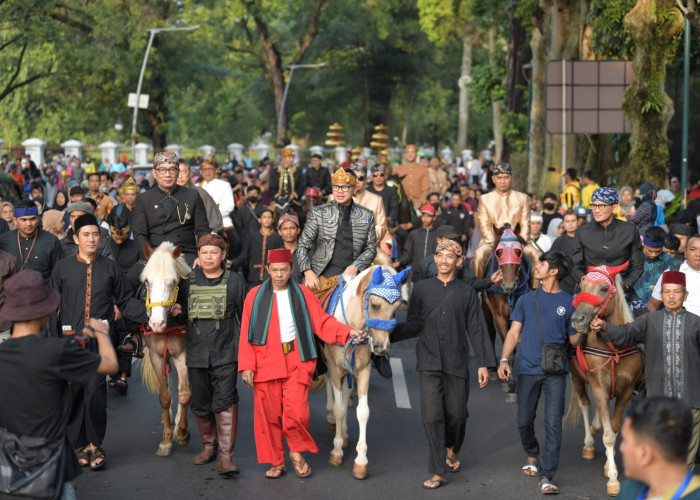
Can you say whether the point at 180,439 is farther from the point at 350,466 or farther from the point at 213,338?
the point at 350,466

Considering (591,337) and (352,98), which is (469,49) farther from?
(591,337)

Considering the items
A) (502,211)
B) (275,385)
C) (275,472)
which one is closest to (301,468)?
(275,472)

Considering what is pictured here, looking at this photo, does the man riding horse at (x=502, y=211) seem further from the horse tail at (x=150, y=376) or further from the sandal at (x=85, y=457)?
the sandal at (x=85, y=457)

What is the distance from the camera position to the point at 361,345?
9398 millimetres

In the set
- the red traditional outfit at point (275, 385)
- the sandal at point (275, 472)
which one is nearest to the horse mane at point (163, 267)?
the red traditional outfit at point (275, 385)

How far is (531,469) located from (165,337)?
10.9 feet

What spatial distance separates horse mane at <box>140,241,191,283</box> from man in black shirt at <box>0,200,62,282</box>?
1.58 metres

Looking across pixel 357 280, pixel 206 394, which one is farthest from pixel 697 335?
pixel 206 394

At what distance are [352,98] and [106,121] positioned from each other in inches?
571

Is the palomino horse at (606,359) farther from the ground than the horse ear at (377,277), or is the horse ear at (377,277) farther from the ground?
the horse ear at (377,277)

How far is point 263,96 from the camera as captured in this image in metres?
66.2

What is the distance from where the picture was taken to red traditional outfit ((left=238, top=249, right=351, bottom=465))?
8.93 m

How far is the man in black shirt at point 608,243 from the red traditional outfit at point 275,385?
3.25m

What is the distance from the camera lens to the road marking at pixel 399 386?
1194cm
